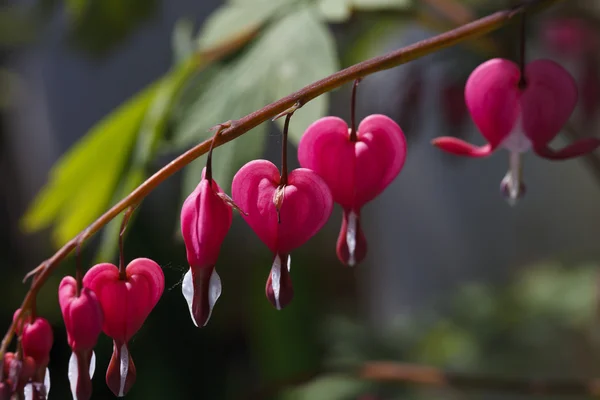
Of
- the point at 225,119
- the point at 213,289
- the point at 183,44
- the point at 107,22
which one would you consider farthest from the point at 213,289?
the point at 107,22

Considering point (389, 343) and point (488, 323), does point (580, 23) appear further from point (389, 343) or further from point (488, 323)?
point (389, 343)

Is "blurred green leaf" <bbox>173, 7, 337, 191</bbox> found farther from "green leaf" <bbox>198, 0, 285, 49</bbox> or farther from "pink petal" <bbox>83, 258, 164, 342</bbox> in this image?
"pink petal" <bbox>83, 258, 164, 342</bbox>

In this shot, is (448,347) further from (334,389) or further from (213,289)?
(213,289)

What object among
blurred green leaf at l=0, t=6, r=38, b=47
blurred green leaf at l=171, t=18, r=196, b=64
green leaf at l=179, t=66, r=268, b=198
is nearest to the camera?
green leaf at l=179, t=66, r=268, b=198

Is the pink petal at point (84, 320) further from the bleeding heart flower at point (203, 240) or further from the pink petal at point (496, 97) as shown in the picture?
the pink petal at point (496, 97)

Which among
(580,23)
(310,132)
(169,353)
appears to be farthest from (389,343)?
(310,132)

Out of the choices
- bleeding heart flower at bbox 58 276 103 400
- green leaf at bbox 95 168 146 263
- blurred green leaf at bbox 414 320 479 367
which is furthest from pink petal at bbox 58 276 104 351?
blurred green leaf at bbox 414 320 479 367

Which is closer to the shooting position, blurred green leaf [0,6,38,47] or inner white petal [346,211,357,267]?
inner white petal [346,211,357,267]

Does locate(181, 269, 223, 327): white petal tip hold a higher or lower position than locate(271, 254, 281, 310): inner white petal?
higher
